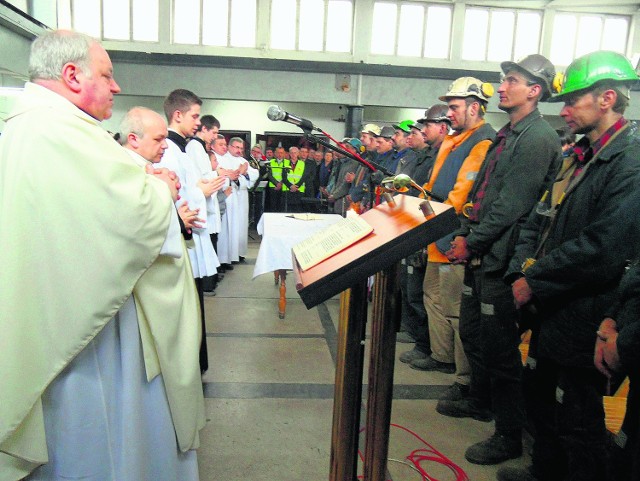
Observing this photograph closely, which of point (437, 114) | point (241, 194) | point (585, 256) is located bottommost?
point (241, 194)

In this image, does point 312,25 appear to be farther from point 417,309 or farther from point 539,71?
point 539,71

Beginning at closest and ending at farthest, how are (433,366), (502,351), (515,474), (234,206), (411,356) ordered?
(515,474) < (502,351) < (433,366) < (411,356) < (234,206)

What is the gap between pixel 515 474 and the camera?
2475 mm

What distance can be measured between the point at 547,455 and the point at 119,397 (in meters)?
1.89

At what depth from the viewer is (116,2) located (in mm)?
12195

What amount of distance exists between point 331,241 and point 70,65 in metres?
1.00

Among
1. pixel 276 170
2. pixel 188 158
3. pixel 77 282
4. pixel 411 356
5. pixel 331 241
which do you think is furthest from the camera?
pixel 276 170

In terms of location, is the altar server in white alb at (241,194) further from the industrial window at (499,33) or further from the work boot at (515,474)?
the industrial window at (499,33)

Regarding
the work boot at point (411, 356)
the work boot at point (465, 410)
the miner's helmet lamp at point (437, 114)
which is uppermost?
the miner's helmet lamp at point (437, 114)

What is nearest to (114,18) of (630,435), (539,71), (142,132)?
(142,132)

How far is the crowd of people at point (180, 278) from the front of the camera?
1.51 meters

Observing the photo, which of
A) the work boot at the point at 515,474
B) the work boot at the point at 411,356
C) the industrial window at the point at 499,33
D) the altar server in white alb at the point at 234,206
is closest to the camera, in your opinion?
the work boot at the point at 515,474

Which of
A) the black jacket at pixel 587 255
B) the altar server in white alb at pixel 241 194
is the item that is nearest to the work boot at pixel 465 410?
the black jacket at pixel 587 255

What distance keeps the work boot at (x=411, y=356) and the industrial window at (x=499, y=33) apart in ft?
35.6
